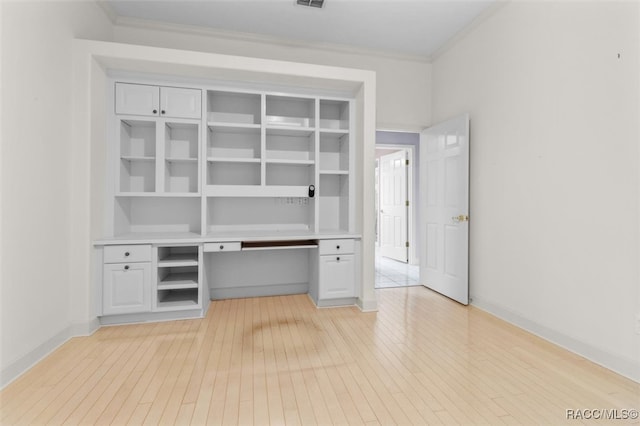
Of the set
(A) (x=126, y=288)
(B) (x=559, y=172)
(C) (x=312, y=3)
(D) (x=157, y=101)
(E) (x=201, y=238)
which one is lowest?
(A) (x=126, y=288)

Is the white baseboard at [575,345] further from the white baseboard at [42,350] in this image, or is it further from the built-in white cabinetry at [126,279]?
the white baseboard at [42,350]

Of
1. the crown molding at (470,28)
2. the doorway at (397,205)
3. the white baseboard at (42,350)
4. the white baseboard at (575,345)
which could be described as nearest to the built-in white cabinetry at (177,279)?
the white baseboard at (42,350)

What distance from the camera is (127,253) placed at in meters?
2.76

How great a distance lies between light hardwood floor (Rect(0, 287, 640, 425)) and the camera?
163 centimetres

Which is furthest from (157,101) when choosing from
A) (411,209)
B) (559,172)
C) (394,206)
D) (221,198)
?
(394,206)

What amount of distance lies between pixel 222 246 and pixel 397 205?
392 centimetres

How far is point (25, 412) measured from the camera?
5.34ft

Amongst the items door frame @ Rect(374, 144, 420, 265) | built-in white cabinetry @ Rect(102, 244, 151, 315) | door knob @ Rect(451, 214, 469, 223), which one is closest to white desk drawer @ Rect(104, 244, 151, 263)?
built-in white cabinetry @ Rect(102, 244, 151, 315)

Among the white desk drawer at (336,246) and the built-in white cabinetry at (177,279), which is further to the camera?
the white desk drawer at (336,246)

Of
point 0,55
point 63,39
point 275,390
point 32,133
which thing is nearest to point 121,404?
point 275,390

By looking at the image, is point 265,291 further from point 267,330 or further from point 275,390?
point 275,390

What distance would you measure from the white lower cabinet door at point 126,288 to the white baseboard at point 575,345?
3346 mm

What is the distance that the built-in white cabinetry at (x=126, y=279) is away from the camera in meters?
2.72

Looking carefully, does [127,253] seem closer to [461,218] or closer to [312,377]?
[312,377]
